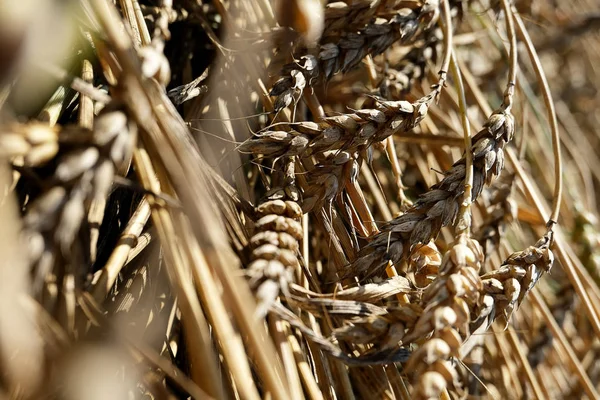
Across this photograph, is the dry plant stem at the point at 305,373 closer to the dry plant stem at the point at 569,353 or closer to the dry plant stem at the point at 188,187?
the dry plant stem at the point at 188,187

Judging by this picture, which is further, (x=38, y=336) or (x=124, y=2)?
(x=124, y=2)

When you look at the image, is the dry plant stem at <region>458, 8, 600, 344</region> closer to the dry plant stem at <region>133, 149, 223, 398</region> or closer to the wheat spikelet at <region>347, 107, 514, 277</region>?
the wheat spikelet at <region>347, 107, 514, 277</region>

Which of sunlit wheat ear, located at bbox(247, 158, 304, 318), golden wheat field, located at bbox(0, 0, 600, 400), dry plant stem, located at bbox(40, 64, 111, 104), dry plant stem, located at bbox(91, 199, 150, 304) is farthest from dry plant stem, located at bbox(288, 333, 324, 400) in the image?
dry plant stem, located at bbox(40, 64, 111, 104)

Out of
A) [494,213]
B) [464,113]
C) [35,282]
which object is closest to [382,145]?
[464,113]

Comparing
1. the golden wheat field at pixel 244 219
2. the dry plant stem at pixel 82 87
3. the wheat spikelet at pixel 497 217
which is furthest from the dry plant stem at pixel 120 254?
the wheat spikelet at pixel 497 217

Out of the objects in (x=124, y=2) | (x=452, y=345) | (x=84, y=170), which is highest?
(x=124, y=2)

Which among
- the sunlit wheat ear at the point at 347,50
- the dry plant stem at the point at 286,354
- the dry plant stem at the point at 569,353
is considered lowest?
the dry plant stem at the point at 569,353

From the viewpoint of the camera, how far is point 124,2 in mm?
826

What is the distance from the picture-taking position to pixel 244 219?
803 millimetres

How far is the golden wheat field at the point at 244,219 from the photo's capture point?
53 centimetres

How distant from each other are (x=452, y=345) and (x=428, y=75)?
887 millimetres

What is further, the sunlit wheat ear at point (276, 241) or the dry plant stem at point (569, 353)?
the dry plant stem at point (569, 353)

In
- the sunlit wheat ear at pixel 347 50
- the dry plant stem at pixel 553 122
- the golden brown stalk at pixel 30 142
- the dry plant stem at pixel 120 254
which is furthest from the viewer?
the dry plant stem at pixel 553 122

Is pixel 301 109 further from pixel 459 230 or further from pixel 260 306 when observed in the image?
pixel 260 306
